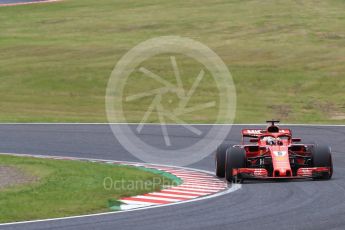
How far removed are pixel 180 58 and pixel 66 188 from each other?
97.6 feet

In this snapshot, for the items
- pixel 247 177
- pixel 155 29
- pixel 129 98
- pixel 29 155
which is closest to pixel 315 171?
pixel 247 177

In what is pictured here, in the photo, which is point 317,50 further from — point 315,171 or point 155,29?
point 315,171

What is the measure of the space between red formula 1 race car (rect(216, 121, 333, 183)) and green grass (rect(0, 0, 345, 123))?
50.7ft

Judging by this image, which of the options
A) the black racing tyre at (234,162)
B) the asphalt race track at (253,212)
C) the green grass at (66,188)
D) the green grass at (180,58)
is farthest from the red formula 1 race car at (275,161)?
the green grass at (180,58)

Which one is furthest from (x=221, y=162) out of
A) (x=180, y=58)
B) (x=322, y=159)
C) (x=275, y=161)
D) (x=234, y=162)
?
(x=180, y=58)

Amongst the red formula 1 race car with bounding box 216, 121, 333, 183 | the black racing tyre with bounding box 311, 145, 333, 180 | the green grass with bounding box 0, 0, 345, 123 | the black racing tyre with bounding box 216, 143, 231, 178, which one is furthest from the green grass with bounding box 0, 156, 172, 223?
the green grass with bounding box 0, 0, 345, 123

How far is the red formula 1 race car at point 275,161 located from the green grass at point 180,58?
1544 cm

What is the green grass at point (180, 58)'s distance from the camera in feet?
129

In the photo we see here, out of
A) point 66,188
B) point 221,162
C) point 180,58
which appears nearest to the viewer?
point 66,188

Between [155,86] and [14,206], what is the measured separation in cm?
2845

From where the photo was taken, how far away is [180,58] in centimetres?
4766

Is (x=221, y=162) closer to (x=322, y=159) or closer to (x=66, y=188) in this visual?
(x=322, y=159)

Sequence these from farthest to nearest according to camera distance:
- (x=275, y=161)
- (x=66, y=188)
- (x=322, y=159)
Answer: (x=322, y=159) → (x=275, y=161) → (x=66, y=188)

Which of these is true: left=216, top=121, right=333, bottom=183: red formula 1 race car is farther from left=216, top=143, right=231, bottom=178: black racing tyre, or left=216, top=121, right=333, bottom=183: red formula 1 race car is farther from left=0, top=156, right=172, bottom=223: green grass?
left=0, top=156, right=172, bottom=223: green grass
